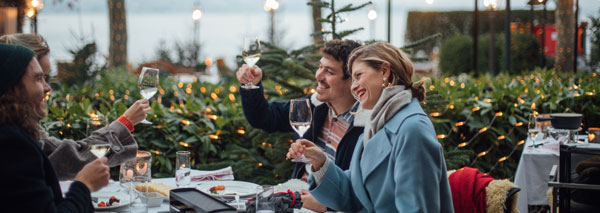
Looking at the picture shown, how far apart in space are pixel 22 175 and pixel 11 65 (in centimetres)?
34

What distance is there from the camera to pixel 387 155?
2070 mm

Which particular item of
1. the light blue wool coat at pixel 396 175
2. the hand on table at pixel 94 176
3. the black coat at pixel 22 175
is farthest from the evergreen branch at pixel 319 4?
the black coat at pixel 22 175

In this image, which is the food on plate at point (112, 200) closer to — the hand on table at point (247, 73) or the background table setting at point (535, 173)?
the hand on table at point (247, 73)

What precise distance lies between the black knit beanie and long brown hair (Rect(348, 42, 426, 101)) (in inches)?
51.0

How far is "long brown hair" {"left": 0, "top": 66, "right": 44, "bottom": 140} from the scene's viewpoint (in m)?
1.61

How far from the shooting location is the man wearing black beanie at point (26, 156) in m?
1.53

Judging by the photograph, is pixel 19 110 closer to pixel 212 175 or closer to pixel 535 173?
pixel 212 175

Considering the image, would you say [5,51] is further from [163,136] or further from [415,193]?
[163,136]

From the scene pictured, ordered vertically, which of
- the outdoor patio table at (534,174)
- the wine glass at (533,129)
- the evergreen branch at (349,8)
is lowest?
the outdoor patio table at (534,174)

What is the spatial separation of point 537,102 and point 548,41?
15296 mm

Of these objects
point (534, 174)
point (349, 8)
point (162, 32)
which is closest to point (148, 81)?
point (349, 8)

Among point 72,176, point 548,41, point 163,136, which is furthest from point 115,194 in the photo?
point 548,41

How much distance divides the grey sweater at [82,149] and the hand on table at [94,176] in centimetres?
26

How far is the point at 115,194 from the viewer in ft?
7.95
